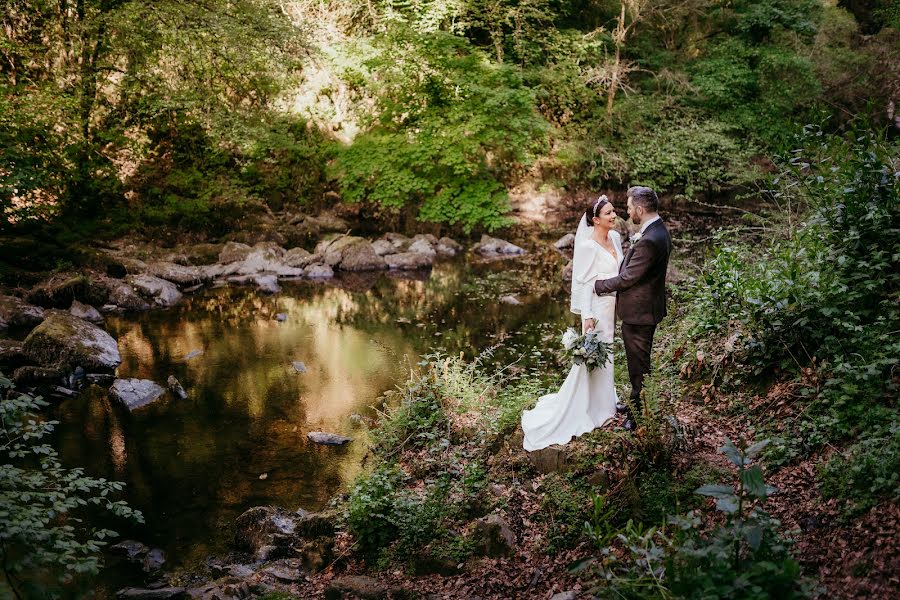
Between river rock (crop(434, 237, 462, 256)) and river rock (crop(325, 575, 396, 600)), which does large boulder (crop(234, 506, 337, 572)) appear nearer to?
river rock (crop(325, 575, 396, 600))

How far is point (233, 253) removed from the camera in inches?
686

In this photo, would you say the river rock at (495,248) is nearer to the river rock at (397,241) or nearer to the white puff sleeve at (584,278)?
the river rock at (397,241)

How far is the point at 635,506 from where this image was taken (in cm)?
443

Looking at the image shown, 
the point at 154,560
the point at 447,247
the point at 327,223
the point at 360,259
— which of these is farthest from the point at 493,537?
the point at 327,223

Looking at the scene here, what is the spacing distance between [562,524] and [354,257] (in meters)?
14.0

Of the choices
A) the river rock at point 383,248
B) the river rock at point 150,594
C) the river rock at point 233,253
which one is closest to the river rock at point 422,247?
the river rock at point 383,248

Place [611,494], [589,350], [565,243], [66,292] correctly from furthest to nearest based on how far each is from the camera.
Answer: [565,243]
[66,292]
[589,350]
[611,494]

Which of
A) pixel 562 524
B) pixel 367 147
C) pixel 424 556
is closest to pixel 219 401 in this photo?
pixel 424 556

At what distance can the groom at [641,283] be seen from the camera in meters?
4.81

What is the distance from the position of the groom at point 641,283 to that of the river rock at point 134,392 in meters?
7.25

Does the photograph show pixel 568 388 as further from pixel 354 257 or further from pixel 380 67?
pixel 380 67

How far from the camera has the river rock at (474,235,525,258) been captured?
19.0m

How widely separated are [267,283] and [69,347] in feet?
20.9

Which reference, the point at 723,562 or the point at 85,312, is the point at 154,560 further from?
the point at 85,312
